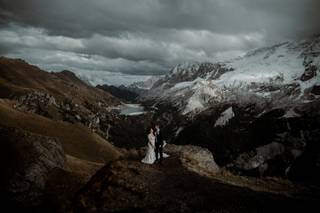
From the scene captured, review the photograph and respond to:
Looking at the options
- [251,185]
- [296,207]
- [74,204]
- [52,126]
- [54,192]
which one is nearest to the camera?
[296,207]

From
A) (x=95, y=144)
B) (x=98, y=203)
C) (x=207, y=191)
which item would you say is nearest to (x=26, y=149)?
(x=98, y=203)

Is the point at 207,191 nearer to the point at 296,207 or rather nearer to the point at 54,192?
the point at 296,207

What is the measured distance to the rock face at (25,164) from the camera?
57.9m

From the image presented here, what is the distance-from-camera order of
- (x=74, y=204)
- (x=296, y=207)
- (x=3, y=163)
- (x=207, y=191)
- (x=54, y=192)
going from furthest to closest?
(x=3, y=163) → (x=54, y=192) → (x=74, y=204) → (x=207, y=191) → (x=296, y=207)

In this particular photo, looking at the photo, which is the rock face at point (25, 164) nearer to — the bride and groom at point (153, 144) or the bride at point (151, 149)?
the bride at point (151, 149)

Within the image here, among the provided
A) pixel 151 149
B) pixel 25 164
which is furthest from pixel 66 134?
pixel 151 149

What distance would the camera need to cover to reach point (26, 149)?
64.6 meters

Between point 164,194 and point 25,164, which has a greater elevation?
point 164,194

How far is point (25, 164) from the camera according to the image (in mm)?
61312

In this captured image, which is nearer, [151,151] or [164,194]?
[164,194]

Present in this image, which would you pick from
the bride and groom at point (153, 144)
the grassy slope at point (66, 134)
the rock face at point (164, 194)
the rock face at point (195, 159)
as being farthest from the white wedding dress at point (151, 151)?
the grassy slope at point (66, 134)

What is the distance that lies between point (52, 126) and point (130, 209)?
143m

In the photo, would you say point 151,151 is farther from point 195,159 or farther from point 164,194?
point 164,194

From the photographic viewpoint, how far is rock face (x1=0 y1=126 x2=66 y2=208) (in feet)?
190
